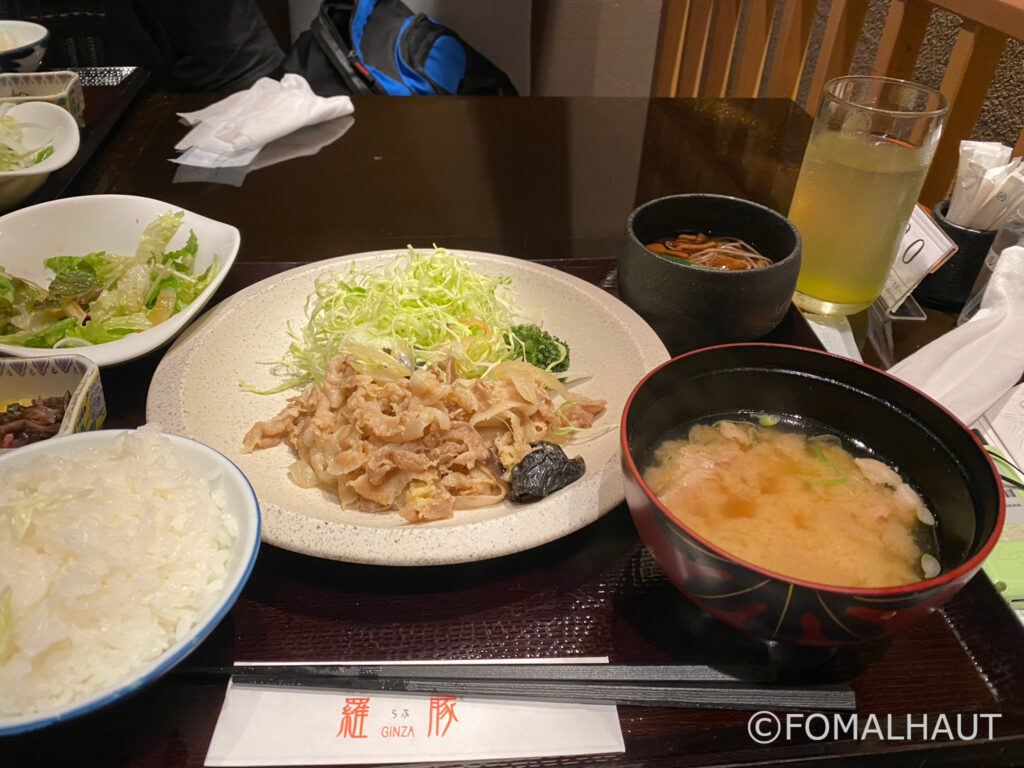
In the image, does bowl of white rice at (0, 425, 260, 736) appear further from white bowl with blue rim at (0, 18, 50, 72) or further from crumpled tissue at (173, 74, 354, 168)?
white bowl with blue rim at (0, 18, 50, 72)

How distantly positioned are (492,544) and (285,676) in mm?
382

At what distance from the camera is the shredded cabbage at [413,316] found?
5.91 feet

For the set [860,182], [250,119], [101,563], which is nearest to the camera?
[101,563]

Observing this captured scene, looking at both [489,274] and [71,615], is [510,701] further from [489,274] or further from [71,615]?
[489,274]

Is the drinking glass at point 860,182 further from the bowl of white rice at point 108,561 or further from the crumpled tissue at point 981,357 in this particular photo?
the bowl of white rice at point 108,561

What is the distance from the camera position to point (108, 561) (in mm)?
1083

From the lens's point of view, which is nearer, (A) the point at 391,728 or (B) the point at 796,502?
(A) the point at 391,728

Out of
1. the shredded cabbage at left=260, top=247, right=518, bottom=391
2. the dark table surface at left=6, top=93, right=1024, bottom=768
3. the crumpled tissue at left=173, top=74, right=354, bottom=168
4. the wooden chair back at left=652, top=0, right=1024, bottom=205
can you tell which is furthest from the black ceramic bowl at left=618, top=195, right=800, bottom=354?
the crumpled tissue at left=173, top=74, right=354, bottom=168

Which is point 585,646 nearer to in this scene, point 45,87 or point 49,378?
point 49,378

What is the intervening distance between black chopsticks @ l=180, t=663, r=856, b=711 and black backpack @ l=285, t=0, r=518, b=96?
3.34 metres

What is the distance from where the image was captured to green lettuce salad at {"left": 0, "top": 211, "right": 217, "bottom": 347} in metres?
1.85

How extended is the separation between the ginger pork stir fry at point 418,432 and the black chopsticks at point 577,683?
314 millimetres

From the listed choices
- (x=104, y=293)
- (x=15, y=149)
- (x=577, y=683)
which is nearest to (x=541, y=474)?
(x=577, y=683)

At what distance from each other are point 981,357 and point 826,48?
2506 millimetres
